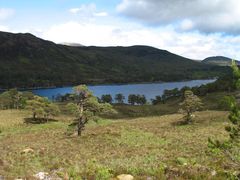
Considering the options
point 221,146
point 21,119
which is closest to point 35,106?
point 21,119

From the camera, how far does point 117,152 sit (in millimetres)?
36219

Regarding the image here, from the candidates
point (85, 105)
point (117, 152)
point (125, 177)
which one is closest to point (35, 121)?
point (85, 105)

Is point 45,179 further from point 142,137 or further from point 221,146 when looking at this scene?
point 142,137

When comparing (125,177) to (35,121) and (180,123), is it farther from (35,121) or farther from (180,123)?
(35,121)

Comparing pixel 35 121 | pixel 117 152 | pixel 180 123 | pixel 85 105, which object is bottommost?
pixel 35 121

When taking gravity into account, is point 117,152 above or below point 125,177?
below

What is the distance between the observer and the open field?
1720 cm

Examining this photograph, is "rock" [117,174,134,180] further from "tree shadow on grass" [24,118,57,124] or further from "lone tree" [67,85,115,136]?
"tree shadow on grass" [24,118,57,124]

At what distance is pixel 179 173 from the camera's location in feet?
53.6

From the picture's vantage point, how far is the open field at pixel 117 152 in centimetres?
1720

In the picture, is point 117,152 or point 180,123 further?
point 180,123

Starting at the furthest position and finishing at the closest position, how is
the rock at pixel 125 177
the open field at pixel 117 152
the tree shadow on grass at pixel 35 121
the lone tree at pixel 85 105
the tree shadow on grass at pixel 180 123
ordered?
1. the tree shadow on grass at pixel 35 121
2. the tree shadow on grass at pixel 180 123
3. the lone tree at pixel 85 105
4. the open field at pixel 117 152
5. the rock at pixel 125 177

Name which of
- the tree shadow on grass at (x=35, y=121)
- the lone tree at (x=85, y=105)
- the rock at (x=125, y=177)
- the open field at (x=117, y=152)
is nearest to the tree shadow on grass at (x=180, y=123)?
the open field at (x=117, y=152)

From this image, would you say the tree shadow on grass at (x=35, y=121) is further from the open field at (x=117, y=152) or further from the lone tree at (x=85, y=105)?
the lone tree at (x=85, y=105)
